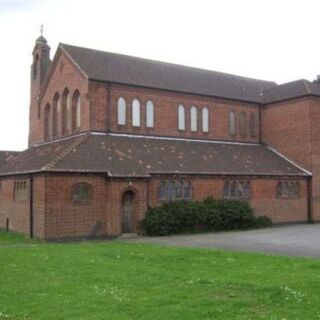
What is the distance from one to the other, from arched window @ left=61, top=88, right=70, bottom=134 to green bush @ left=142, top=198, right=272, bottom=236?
33.6 feet

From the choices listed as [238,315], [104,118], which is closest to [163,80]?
[104,118]

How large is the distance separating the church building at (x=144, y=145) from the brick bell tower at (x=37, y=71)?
8 centimetres

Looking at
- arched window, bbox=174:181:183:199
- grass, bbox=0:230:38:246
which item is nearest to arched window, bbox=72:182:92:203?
grass, bbox=0:230:38:246

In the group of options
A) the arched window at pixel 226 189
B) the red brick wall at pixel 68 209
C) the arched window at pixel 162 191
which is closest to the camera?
→ the red brick wall at pixel 68 209

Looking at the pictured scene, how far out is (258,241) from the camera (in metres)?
25.1

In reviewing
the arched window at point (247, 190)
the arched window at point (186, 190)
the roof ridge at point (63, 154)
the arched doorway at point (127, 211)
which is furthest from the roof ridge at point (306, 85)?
the arched doorway at point (127, 211)

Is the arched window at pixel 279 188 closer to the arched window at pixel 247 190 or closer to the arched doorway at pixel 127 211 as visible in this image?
the arched window at pixel 247 190

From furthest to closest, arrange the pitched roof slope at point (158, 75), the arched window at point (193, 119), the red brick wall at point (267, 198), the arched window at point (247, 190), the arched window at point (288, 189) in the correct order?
the arched window at point (193, 119) < the arched window at point (288, 189) < the pitched roof slope at point (158, 75) < the arched window at point (247, 190) < the red brick wall at point (267, 198)

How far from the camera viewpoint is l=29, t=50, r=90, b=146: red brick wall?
33.4 m

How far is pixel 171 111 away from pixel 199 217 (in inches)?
356

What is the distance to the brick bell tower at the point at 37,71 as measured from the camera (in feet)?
138

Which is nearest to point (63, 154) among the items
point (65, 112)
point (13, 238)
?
point (13, 238)

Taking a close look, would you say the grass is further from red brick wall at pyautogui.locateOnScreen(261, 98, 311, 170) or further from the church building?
red brick wall at pyautogui.locateOnScreen(261, 98, 311, 170)

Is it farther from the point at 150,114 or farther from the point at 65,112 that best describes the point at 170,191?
the point at 65,112
